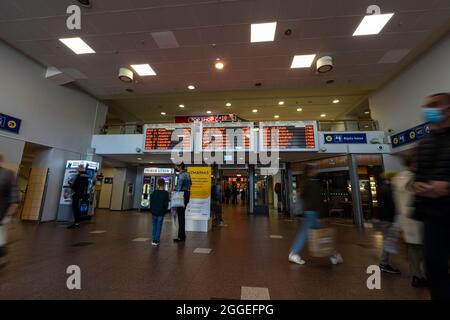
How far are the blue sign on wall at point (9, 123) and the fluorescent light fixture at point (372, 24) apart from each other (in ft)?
30.6

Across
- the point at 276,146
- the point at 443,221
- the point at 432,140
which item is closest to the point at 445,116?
the point at 432,140

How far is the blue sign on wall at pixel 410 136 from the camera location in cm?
547

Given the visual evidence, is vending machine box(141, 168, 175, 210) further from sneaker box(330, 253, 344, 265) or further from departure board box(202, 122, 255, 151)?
sneaker box(330, 253, 344, 265)

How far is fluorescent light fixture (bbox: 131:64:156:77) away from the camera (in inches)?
244

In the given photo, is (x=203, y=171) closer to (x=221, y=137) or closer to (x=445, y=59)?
(x=221, y=137)

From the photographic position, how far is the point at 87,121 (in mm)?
8320

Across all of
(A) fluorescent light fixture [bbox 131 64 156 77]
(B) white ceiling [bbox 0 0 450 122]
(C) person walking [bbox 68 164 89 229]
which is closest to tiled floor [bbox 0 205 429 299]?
(C) person walking [bbox 68 164 89 229]

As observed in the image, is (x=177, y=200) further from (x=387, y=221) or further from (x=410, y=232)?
(x=410, y=232)

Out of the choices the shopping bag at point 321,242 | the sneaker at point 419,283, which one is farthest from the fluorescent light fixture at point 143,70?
the sneaker at point 419,283

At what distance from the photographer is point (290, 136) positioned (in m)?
7.22

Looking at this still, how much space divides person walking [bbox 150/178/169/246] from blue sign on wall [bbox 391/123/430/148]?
22.1 feet

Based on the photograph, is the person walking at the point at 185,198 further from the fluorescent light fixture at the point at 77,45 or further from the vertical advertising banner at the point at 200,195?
the fluorescent light fixture at the point at 77,45

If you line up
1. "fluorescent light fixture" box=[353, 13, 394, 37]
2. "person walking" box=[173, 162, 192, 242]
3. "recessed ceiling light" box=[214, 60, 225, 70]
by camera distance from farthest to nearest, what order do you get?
1. "recessed ceiling light" box=[214, 60, 225, 70]
2. "fluorescent light fixture" box=[353, 13, 394, 37]
3. "person walking" box=[173, 162, 192, 242]

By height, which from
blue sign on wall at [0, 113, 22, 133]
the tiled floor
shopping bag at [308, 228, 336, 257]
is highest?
blue sign on wall at [0, 113, 22, 133]
